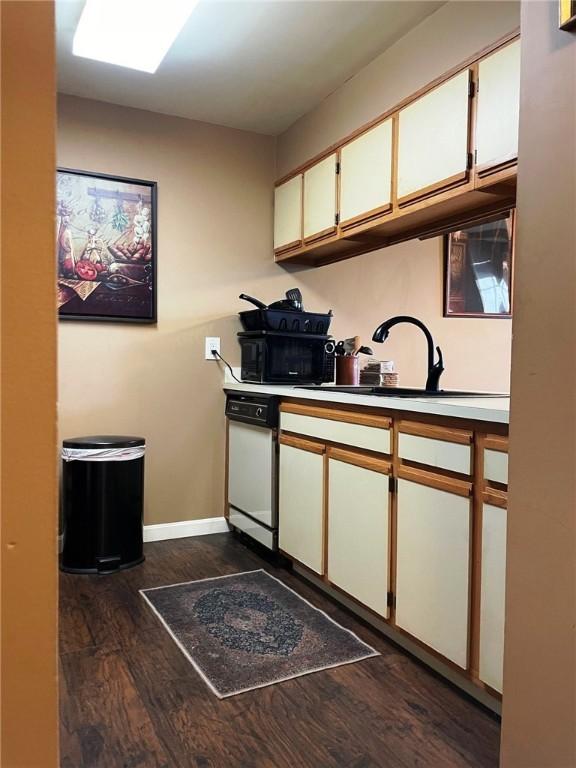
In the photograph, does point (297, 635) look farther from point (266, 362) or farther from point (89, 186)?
point (89, 186)

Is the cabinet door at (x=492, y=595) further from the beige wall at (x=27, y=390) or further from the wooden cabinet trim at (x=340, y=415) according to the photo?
the beige wall at (x=27, y=390)

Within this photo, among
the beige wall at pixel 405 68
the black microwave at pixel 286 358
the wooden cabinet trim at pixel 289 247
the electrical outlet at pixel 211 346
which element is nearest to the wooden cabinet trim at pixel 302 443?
the black microwave at pixel 286 358

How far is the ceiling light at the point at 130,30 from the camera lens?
210 cm

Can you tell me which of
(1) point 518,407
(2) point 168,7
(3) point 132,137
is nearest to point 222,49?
(2) point 168,7

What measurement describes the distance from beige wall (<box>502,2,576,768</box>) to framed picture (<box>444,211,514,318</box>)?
2.44 meters

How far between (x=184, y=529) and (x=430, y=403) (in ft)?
6.61

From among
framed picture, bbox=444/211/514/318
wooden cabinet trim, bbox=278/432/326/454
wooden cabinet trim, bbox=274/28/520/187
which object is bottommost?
wooden cabinet trim, bbox=278/432/326/454

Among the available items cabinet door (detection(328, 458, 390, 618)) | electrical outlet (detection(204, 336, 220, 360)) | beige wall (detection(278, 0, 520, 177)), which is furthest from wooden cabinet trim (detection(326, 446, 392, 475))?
beige wall (detection(278, 0, 520, 177))

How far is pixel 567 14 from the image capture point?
1018mm

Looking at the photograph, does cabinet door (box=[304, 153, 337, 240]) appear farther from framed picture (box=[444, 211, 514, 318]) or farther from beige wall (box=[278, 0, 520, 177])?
framed picture (box=[444, 211, 514, 318])

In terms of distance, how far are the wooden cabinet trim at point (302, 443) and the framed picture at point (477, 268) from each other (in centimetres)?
150

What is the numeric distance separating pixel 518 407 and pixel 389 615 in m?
1.09

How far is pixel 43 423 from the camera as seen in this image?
602mm

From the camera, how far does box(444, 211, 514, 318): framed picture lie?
352 cm
